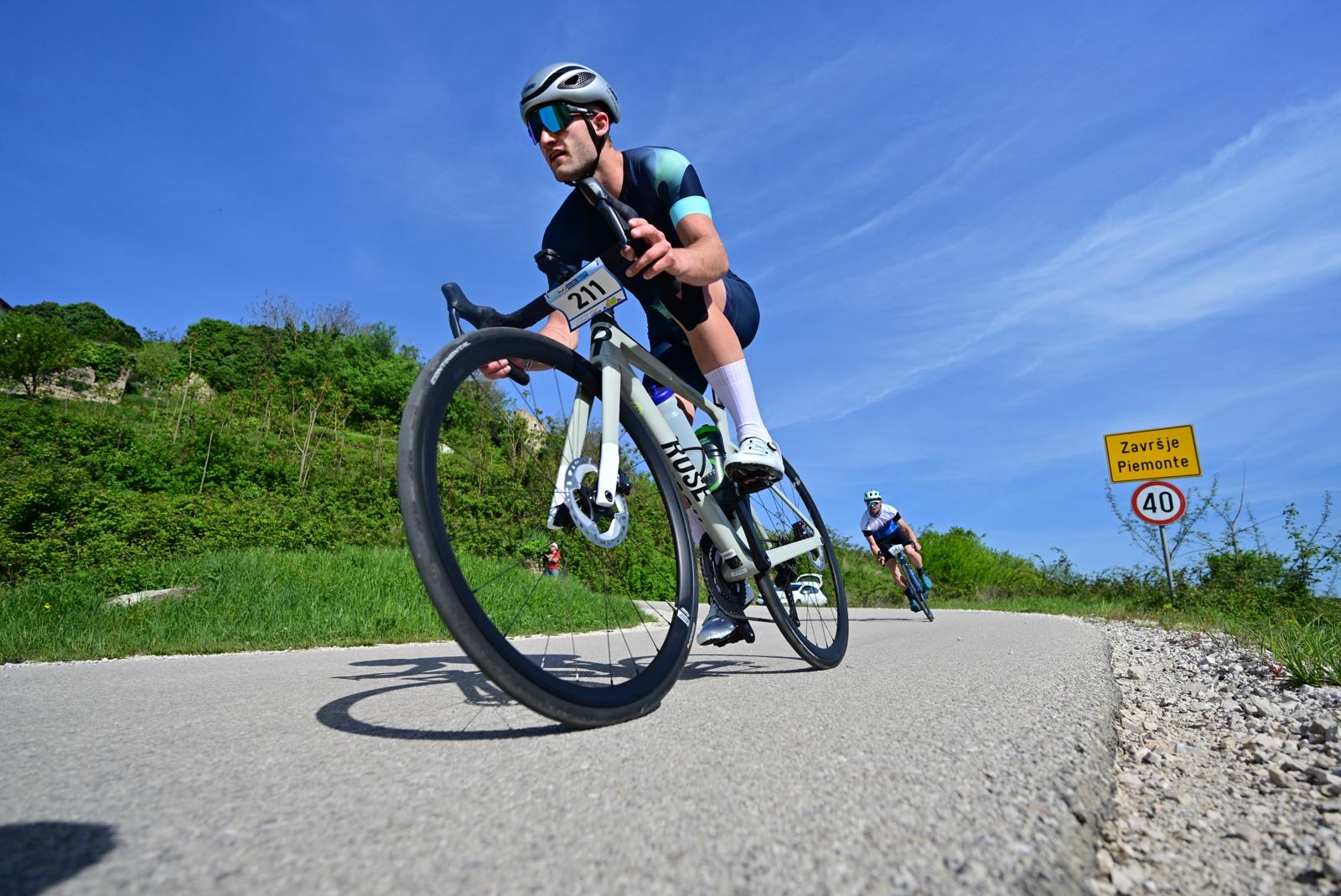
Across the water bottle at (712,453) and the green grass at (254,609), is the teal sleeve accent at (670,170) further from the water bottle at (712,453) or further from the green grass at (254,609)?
the green grass at (254,609)

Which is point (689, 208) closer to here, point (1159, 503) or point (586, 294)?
point (586, 294)

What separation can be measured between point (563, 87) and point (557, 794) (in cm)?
232

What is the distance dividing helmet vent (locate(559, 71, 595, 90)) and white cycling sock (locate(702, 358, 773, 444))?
123cm

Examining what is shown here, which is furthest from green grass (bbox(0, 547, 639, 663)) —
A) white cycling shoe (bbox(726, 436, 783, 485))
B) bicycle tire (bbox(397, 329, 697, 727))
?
white cycling shoe (bbox(726, 436, 783, 485))

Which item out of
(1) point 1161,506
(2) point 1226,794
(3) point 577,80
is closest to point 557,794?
(2) point 1226,794

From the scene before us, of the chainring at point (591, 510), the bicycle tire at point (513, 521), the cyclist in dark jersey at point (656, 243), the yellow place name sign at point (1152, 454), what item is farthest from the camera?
the yellow place name sign at point (1152, 454)

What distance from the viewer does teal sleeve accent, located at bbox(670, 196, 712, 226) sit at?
2559 millimetres

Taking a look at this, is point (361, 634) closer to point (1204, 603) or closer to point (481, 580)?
point (481, 580)

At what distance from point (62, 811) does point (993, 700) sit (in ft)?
6.93

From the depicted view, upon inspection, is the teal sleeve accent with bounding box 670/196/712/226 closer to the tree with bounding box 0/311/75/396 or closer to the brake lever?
the brake lever

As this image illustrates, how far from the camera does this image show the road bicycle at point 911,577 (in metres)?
10.3

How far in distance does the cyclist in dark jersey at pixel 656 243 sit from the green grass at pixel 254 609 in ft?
3.42

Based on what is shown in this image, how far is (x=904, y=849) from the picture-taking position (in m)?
0.93

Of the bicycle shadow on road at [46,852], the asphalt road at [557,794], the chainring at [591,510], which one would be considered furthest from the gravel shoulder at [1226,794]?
the chainring at [591,510]
